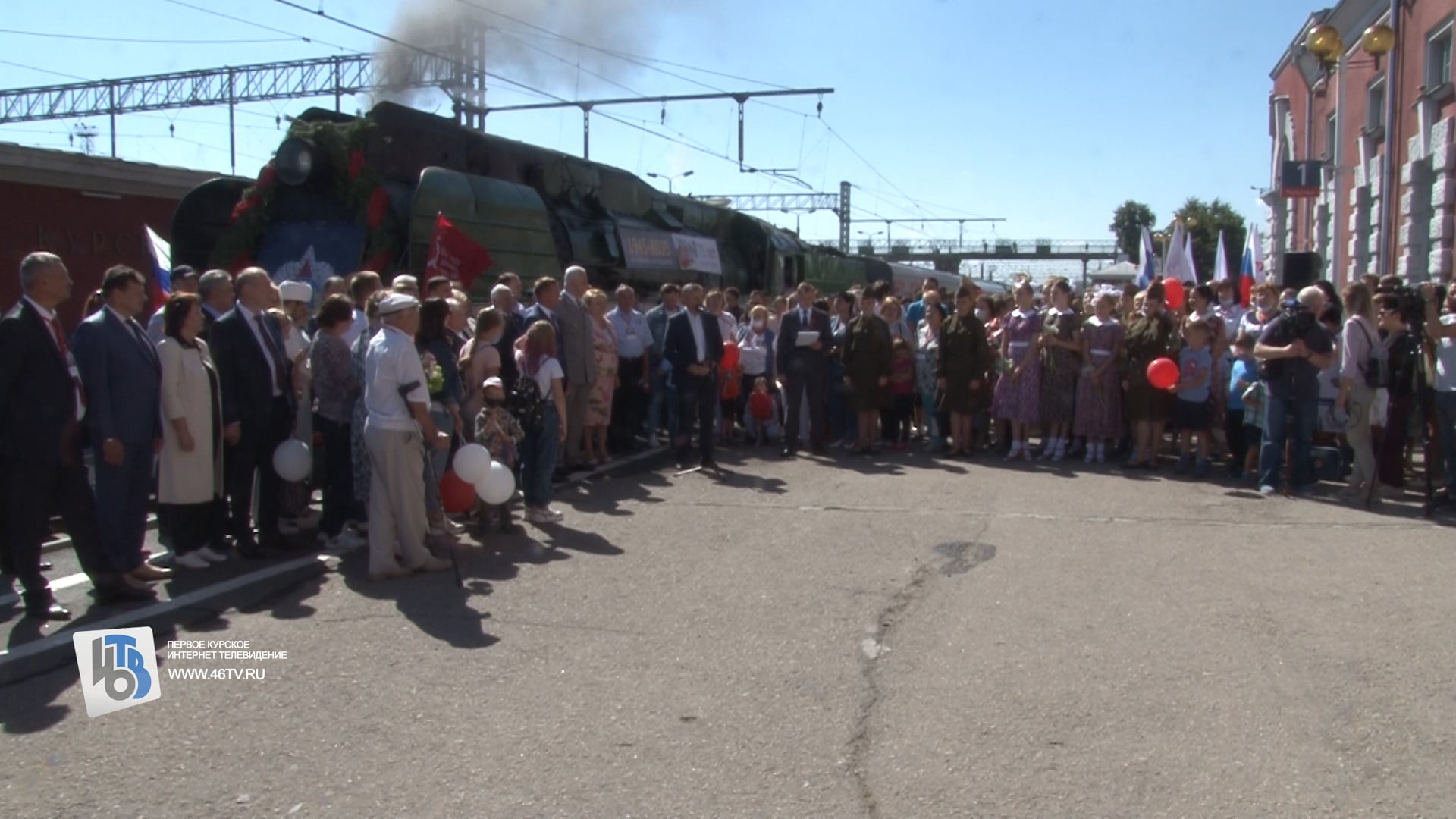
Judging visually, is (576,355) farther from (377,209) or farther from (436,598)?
(436,598)

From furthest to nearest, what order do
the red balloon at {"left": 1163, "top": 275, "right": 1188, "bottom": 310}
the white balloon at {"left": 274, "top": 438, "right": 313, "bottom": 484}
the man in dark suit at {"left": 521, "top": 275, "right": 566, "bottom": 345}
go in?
the red balloon at {"left": 1163, "top": 275, "right": 1188, "bottom": 310} < the man in dark suit at {"left": 521, "top": 275, "right": 566, "bottom": 345} < the white balloon at {"left": 274, "top": 438, "right": 313, "bottom": 484}

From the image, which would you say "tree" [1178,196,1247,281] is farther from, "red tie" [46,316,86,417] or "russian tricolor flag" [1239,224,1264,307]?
"red tie" [46,316,86,417]

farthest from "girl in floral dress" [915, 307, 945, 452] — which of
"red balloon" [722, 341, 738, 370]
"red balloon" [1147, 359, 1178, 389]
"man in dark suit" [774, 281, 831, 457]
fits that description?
"red balloon" [1147, 359, 1178, 389]

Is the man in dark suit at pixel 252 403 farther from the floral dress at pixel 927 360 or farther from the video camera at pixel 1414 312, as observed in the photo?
Answer: the video camera at pixel 1414 312

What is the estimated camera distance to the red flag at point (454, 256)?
10562 mm

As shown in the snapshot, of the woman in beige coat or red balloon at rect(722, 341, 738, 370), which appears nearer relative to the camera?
the woman in beige coat

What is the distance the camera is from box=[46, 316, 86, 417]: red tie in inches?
240

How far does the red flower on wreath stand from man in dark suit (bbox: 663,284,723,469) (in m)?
2.93

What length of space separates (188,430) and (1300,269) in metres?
11.0

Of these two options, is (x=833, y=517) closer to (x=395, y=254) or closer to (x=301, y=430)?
(x=301, y=430)

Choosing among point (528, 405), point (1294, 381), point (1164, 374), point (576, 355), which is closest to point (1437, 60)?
point (1164, 374)

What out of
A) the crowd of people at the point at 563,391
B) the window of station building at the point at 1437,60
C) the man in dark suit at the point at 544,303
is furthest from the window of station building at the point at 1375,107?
the man in dark suit at the point at 544,303

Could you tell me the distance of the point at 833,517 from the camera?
29.5 feet

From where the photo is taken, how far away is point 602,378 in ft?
36.6
